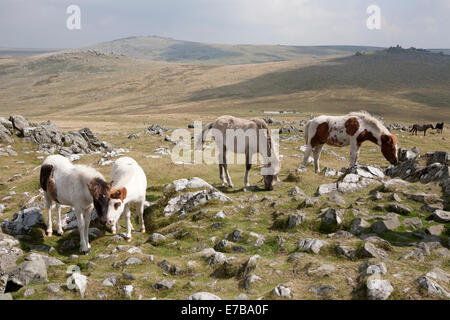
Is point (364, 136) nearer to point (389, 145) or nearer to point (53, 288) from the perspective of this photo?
point (389, 145)

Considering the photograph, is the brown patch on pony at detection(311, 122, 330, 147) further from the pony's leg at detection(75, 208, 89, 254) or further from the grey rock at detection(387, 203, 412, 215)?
the pony's leg at detection(75, 208, 89, 254)

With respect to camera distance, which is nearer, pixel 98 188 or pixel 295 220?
pixel 98 188

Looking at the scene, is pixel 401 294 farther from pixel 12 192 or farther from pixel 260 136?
pixel 12 192

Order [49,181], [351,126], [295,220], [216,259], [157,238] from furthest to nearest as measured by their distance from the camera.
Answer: [351,126] → [49,181] → [157,238] → [295,220] → [216,259]

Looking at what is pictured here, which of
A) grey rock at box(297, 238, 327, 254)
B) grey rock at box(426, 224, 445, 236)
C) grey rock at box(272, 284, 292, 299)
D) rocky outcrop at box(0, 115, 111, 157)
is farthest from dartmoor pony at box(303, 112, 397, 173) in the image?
rocky outcrop at box(0, 115, 111, 157)

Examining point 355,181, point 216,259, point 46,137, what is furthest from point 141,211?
point 46,137

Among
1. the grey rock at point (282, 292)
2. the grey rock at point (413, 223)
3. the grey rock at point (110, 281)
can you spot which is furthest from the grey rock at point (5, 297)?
the grey rock at point (413, 223)

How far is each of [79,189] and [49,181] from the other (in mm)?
2052

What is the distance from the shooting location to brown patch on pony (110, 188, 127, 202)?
452 inches

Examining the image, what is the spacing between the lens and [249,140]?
18594 mm

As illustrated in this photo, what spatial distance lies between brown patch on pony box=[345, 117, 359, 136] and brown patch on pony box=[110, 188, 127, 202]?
14769mm

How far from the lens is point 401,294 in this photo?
6945 mm

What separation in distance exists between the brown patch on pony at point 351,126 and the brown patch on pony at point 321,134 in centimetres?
130
